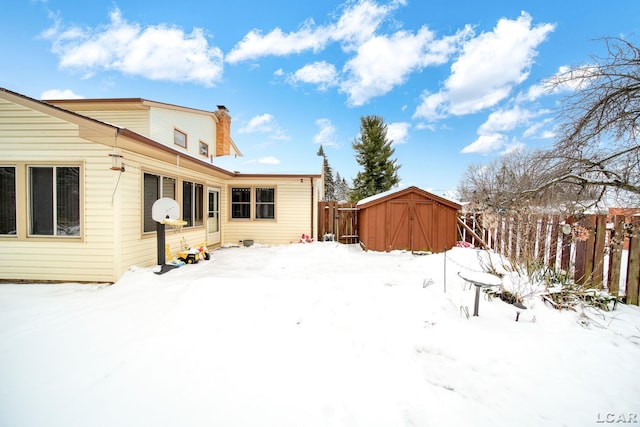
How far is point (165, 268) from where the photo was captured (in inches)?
221

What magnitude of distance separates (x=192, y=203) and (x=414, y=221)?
7.35 meters

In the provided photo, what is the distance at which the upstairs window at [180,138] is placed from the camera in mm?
10603

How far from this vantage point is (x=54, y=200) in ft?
16.3

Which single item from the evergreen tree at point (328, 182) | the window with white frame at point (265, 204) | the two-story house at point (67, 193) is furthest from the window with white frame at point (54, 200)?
the evergreen tree at point (328, 182)

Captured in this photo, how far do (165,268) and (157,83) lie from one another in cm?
1050

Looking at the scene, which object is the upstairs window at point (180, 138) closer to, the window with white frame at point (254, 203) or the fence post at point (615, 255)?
the window with white frame at point (254, 203)

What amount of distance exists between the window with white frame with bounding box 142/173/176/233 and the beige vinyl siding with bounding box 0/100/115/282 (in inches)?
33.6

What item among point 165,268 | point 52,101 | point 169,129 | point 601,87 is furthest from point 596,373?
point 52,101

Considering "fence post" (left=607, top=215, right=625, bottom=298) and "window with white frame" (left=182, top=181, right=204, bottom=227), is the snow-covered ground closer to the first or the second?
"fence post" (left=607, top=215, right=625, bottom=298)

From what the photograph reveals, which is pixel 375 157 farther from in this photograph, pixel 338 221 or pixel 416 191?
pixel 416 191

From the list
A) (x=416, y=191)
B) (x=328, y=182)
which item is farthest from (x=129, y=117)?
(x=328, y=182)

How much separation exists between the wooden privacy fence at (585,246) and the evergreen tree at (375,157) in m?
16.9

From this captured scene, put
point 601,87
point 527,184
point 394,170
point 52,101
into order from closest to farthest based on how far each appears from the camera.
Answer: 1. point 601,87
2. point 527,184
3. point 52,101
4. point 394,170

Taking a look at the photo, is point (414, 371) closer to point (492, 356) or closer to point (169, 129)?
point (492, 356)
